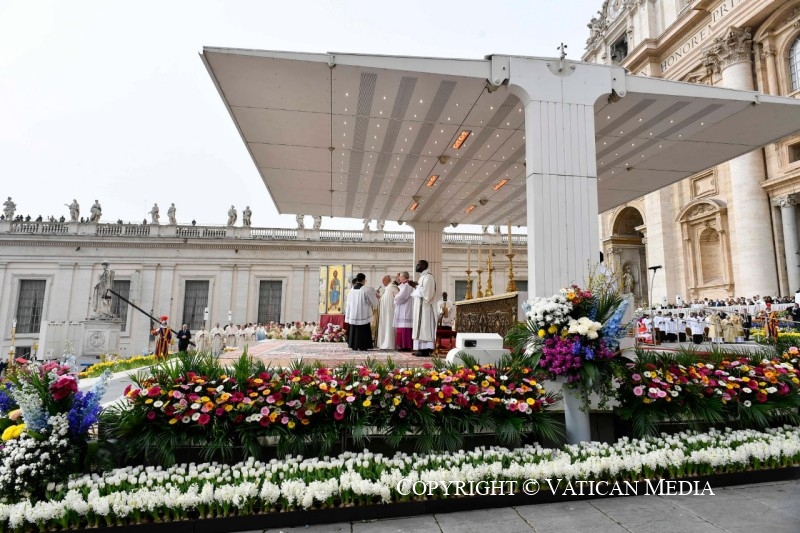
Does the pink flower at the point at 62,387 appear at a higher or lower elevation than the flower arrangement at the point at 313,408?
higher

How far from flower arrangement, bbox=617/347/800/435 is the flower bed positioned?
34 cm

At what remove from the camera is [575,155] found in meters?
6.50

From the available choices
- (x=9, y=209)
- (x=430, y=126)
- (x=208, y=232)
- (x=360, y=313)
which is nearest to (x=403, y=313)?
(x=360, y=313)

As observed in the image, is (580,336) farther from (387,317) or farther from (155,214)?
(155,214)

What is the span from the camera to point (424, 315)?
9570 millimetres

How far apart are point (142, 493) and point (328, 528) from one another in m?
1.56

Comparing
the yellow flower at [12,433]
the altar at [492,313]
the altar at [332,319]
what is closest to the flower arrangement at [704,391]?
the altar at [492,313]

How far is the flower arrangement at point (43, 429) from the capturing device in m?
3.64

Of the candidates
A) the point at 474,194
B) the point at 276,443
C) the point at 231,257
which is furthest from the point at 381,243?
the point at 276,443

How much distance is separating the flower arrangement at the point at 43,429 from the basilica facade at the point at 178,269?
25821 mm

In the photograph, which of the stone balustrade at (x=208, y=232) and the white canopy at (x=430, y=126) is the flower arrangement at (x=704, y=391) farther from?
the stone balustrade at (x=208, y=232)

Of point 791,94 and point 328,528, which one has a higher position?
point 791,94

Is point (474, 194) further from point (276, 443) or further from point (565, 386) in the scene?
point (276, 443)

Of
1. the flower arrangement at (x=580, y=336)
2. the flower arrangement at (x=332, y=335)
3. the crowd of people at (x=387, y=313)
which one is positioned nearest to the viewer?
the flower arrangement at (x=580, y=336)
